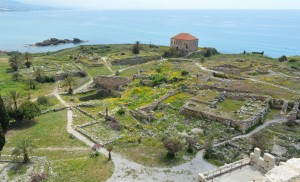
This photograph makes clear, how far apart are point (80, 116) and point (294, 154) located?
25064 millimetres

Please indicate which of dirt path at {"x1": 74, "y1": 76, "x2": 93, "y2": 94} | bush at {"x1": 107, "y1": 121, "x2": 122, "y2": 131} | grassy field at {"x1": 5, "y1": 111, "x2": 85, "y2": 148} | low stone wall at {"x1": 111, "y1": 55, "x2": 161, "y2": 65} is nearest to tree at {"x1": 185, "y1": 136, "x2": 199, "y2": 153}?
bush at {"x1": 107, "y1": 121, "x2": 122, "y2": 131}

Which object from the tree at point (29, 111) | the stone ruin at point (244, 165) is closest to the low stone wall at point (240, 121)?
the stone ruin at point (244, 165)

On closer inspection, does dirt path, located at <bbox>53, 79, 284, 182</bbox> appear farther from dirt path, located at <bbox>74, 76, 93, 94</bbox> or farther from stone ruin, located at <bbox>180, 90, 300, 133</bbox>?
dirt path, located at <bbox>74, 76, 93, 94</bbox>

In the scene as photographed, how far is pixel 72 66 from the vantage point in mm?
70938

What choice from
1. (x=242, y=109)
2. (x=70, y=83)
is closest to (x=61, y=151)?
(x=242, y=109)

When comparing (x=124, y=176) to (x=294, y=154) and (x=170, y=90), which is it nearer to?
(x=294, y=154)

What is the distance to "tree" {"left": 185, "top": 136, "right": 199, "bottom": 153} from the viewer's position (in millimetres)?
29609

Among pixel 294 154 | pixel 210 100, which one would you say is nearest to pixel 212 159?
pixel 294 154

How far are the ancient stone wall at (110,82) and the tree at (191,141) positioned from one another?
2756 cm

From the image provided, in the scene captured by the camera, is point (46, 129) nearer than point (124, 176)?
No

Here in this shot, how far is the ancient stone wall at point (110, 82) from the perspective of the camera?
188 ft

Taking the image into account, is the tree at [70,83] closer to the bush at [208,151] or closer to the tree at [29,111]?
the tree at [29,111]

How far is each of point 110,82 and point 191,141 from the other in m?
30.9

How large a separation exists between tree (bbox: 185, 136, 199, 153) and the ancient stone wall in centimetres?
2756
